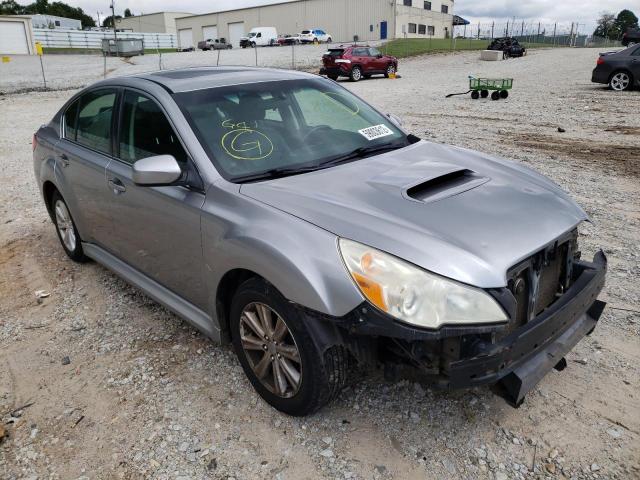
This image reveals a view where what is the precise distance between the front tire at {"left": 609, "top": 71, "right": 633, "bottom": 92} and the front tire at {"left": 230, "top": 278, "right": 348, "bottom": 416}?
57.8 feet

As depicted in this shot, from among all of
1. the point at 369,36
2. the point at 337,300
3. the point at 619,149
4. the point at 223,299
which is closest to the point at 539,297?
the point at 337,300

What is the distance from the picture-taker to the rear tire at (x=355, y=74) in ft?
82.1

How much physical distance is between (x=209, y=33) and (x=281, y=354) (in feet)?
286

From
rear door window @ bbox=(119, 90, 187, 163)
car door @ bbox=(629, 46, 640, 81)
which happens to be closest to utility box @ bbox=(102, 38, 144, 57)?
car door @ bbox=(629, 46, 640, 81)

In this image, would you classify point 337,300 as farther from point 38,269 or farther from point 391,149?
point 38,269

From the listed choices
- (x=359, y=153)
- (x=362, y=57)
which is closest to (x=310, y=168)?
(x=359, y=153)

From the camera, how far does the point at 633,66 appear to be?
53.1ft

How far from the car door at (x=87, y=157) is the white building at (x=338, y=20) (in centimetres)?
6304

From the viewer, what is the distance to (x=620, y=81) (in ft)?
54.5

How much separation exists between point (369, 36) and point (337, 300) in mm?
66801

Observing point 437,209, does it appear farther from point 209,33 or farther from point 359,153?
point 209,33

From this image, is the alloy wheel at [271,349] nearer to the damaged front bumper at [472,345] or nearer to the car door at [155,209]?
the damaged front bumper at [472,345]

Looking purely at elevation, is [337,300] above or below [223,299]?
above

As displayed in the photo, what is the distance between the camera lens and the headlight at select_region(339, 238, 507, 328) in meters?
2.15
